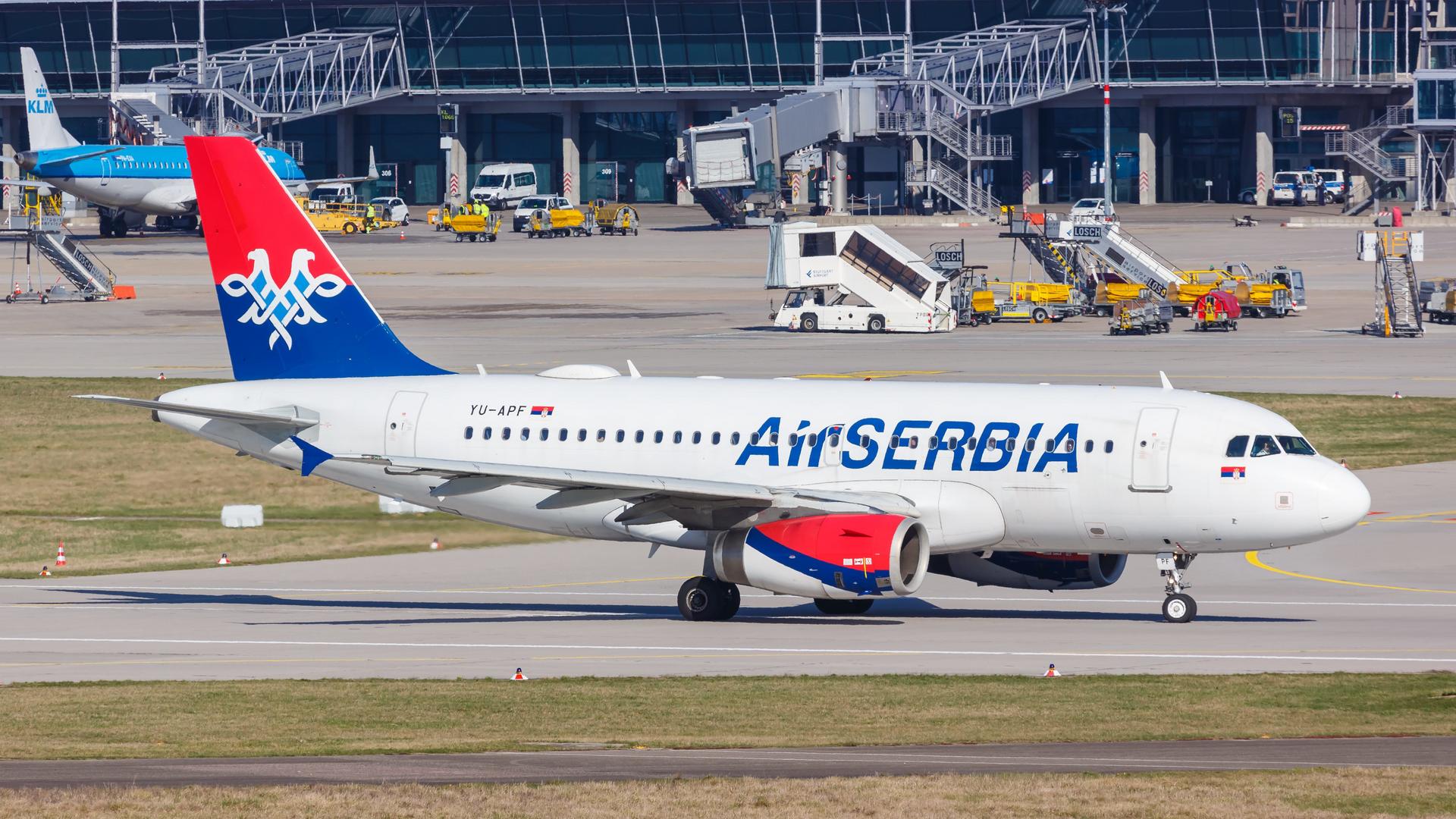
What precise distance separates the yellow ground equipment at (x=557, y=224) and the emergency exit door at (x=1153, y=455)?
12171 centimetres

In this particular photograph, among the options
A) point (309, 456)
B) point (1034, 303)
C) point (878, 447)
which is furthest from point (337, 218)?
point (878, 447)

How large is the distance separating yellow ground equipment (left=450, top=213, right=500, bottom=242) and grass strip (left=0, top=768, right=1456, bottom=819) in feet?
434

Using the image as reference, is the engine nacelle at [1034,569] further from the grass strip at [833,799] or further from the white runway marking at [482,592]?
the grass strip at [833,799]

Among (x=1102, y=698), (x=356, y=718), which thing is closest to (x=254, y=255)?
(x=356, y=718)

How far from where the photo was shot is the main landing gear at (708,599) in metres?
38.4

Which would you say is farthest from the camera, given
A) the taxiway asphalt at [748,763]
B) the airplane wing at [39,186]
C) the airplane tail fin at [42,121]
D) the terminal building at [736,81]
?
the terminal building at [736,81]

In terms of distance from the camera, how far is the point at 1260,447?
117 feet

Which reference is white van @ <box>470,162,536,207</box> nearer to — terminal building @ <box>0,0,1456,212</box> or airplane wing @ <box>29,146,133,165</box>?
terminal building @ <box>0,0,1456,212</box>

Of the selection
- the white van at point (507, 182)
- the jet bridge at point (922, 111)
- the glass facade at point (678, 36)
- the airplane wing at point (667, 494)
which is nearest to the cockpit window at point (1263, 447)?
the airplane wing at point (667, 494)

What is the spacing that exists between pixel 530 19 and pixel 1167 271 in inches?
3697

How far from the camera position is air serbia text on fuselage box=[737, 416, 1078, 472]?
36594 millimetres

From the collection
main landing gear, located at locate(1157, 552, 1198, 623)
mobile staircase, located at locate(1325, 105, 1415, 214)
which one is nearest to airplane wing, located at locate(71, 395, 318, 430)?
main landing gear, located at locate(1157, 552, 1198, 623)

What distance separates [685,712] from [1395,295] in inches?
2864

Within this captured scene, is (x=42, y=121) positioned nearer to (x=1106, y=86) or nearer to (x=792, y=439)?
(x=1106, y=86)
